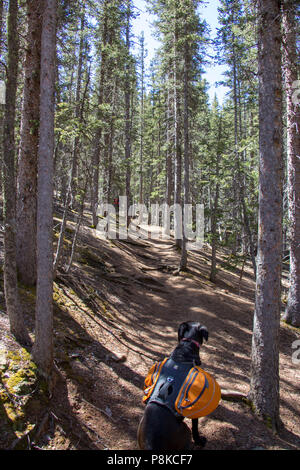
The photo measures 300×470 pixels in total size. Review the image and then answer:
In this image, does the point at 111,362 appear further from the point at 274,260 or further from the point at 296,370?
the point at 296,370

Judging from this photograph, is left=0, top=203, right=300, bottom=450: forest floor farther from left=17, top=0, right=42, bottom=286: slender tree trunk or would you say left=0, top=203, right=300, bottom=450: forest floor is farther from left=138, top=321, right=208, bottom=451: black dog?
left=138, top=321, right=208, bottom=451: black dog

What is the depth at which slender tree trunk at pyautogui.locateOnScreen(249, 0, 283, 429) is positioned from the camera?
5.29m

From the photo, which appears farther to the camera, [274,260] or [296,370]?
[296,370]

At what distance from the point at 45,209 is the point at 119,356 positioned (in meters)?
4.12

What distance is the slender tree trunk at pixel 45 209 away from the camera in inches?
191

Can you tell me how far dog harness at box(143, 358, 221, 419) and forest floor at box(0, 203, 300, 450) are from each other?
1.31m

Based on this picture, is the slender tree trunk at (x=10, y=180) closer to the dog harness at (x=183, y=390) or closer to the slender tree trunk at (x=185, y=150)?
the dog harness at (x=183, y=390)

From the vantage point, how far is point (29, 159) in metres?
7.83

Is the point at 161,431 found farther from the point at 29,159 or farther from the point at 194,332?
the point at 29,159

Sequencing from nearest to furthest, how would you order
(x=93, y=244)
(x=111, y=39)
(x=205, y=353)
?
(x=205, y=353) → (x=93, y=244) → (x=111, y=39)

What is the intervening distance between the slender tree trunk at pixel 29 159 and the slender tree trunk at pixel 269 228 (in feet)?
18.5

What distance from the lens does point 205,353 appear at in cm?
860

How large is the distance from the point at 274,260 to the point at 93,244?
1131cm
